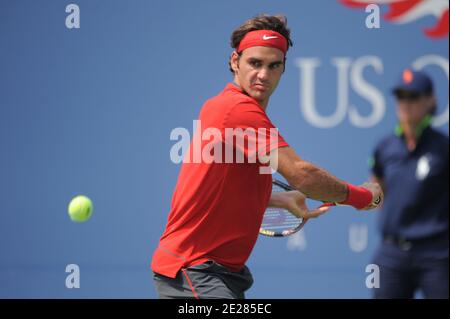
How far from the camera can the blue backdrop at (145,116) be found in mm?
6691

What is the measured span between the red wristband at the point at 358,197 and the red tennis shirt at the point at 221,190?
1.05 feet

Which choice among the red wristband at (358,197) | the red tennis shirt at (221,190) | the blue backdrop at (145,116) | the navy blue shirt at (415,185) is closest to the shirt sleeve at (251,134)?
the red tennis shirt at (221,190)

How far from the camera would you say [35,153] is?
7.17 m

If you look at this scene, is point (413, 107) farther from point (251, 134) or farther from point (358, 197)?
point (251, 134)

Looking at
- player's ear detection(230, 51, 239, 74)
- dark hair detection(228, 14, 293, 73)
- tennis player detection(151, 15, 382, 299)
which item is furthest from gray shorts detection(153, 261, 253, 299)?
dark hair detection(228, 14, 293, 73)

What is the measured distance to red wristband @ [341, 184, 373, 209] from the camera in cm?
335

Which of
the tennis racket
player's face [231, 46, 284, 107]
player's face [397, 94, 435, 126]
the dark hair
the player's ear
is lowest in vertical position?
the tennis racket

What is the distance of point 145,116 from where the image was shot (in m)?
7.02

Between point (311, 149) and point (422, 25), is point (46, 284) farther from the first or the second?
point (422, 25)

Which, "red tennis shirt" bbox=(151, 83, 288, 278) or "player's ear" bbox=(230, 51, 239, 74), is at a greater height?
"player's ear" bbox=(230, 51, 239, 74)

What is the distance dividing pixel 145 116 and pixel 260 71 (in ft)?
11.9

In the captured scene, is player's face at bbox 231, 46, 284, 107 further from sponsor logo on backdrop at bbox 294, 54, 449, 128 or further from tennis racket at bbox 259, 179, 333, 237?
sponsor logo on backdrop at bbox 294, 54, 449, 128

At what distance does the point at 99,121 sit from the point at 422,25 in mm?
2545

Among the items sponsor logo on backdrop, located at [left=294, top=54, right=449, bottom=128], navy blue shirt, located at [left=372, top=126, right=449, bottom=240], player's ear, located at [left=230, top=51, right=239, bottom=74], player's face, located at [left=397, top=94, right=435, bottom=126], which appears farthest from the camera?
sponsor logo on backdrop, located at [left=294, top=54, right=449, bottom=128]
